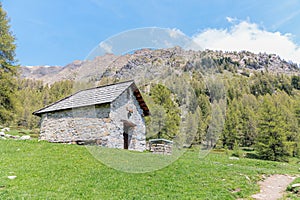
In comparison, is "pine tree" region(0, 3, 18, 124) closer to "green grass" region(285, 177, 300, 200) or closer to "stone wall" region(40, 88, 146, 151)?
"stone wall" region(40, 88, 146, 151)

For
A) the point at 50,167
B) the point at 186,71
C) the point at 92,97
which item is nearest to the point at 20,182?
the point at 50,167

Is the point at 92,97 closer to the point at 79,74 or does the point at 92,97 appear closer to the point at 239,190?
the point at 79,74

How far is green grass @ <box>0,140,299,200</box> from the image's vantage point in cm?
696

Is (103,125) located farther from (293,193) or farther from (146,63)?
(293,193)

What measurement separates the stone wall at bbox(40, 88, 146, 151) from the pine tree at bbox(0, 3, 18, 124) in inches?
294

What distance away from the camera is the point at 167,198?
6.93 m

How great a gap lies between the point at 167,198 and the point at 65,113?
45.1 ft

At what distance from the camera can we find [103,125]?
15555mm

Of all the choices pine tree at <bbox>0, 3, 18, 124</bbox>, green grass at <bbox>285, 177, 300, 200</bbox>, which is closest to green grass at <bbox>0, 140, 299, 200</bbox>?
green grass at <bbox>285, 177, 300, 200</bbox>

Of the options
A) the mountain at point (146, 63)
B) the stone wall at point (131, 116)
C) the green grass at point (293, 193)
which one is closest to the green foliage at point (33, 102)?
the stone wall at point (131, 116)

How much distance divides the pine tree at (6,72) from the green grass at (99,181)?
576 inches

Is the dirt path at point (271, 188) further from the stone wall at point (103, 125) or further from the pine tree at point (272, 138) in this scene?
the pine tree at point (272, 138)

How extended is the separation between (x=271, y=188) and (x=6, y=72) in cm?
2752

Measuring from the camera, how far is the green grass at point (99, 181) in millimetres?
6957
